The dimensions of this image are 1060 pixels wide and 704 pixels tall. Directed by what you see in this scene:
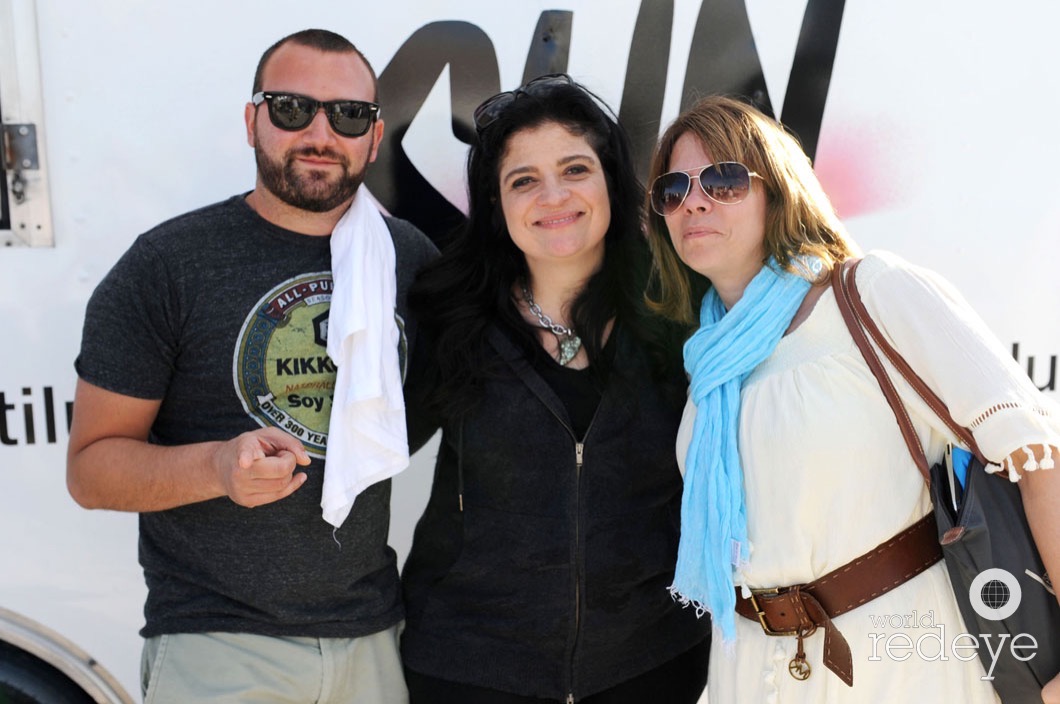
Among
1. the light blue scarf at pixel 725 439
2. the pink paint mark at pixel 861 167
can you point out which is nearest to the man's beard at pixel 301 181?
the light blue scarf at pixel 725 439

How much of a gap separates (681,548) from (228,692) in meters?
0.93

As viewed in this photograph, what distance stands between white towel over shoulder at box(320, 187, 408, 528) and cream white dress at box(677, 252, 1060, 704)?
0.72 m

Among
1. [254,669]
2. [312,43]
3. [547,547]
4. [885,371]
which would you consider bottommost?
[254,669]

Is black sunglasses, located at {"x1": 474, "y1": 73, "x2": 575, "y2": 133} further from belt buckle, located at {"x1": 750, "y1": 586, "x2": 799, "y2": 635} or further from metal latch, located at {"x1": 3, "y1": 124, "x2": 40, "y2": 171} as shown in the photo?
belt buckle, located at {"x1": 750, "y1": 586, "x2": 799, "y2": 635}

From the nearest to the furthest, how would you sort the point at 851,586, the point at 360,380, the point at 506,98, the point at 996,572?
the point at 996,572 → the point at 851,586 → the point at 360,380 → the point at 506,98

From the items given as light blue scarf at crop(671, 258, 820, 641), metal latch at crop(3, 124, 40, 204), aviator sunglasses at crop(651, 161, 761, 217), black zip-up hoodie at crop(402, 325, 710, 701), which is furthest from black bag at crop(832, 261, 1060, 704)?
metal latch at crop(3, 124, 40, 204)

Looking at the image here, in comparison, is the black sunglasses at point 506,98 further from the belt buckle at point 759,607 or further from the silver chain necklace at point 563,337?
the belt buckle at point 759,607

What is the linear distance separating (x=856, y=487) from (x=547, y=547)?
62 cm

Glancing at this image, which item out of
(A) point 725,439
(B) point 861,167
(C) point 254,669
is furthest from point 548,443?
(B) point 861,167

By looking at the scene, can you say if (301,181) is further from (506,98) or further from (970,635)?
(970,635)

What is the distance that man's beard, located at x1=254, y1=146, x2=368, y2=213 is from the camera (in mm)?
1827

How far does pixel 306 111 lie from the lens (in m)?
1.84

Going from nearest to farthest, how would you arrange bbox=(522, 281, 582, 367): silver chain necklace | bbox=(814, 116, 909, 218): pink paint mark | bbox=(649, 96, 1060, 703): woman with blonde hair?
bbox=(649, 96, 1060, 703): woman with blonde hair, bbox=(522, 281, 582, 367): silver chain necklace, bbox=(814, 116, 909, 218): pink paint mark

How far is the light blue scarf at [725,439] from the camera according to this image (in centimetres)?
156
